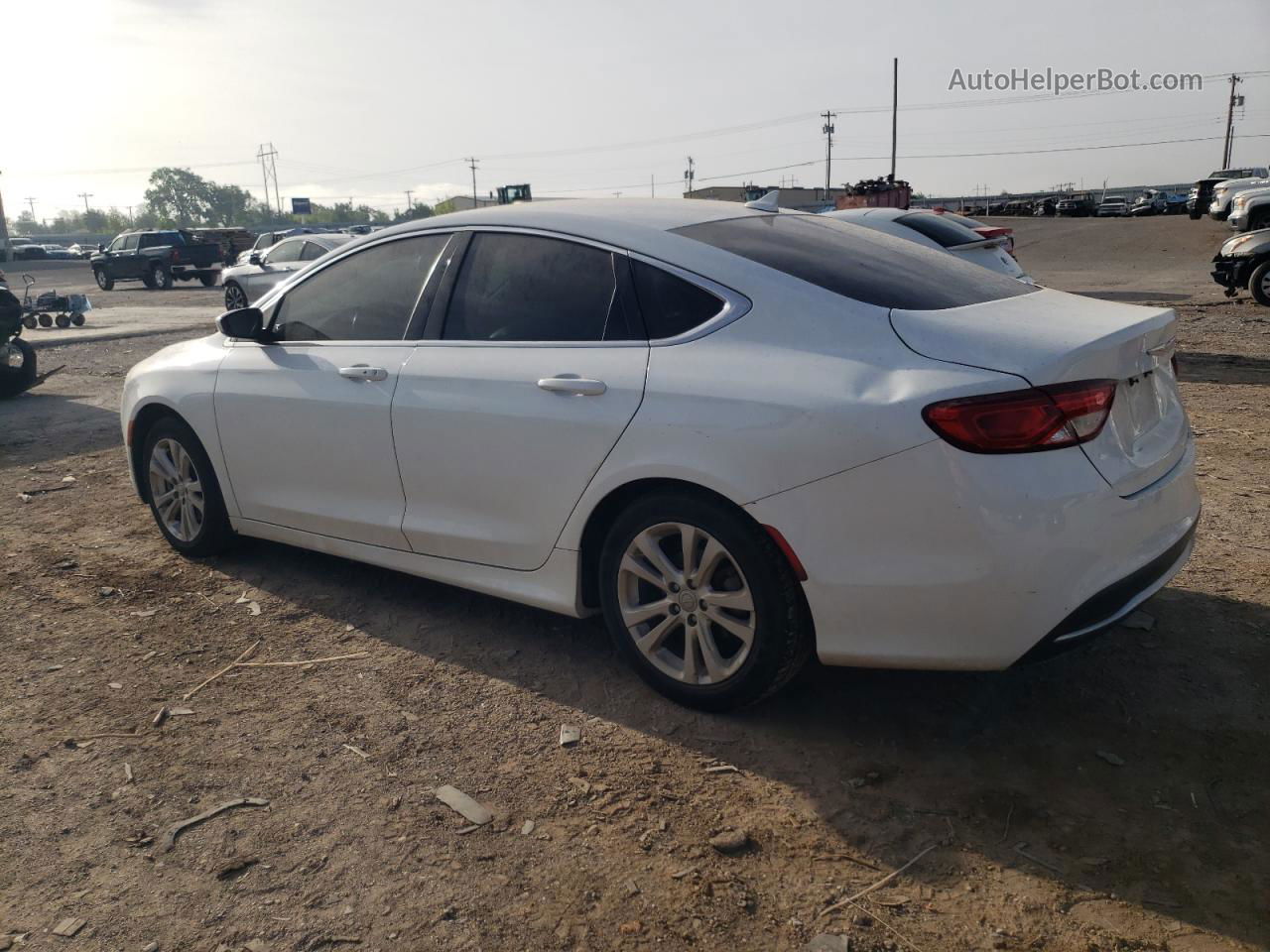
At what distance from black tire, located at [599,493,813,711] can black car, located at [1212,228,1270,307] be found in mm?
14241

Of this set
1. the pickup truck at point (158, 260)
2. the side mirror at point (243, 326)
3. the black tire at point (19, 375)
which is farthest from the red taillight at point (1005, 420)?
the pickup truck at point (158, 260)

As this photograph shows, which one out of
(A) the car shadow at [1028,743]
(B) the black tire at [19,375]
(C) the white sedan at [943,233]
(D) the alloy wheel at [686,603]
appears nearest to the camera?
(A) the car shadow at [1028,743]

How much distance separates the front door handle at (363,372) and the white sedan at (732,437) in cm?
2

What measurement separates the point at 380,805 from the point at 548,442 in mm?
1256

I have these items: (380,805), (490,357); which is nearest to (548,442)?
(490,357)

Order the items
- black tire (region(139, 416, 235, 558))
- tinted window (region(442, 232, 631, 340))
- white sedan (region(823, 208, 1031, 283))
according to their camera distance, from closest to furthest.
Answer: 1. tinted window (region(442, 232, 631, 340))
2. black tire (region(139, 416, 235, 558))
3. white sedan (region(823, 208, 1031, 283))

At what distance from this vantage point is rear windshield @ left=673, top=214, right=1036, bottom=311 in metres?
3.23

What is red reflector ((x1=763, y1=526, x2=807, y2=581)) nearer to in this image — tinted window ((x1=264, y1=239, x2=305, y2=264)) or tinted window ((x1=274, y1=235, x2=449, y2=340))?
tinted window ((x1=274, y1=235, x2=449, y2=340))

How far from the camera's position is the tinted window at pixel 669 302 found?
3342 millimetres

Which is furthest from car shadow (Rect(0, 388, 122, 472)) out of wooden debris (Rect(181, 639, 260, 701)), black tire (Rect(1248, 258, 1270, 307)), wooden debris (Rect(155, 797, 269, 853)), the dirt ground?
black tire (Rect(1248, 258, 1270, 307))

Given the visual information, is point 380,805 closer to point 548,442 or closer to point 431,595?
point 548,442

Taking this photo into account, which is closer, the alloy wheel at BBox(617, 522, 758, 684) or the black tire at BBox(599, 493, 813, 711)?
the black tire at BBox(599, 493, 813, 711)

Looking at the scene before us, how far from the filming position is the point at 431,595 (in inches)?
181

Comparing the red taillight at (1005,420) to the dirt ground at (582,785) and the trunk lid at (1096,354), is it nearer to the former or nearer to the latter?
the trunk lid at (1096,354)
